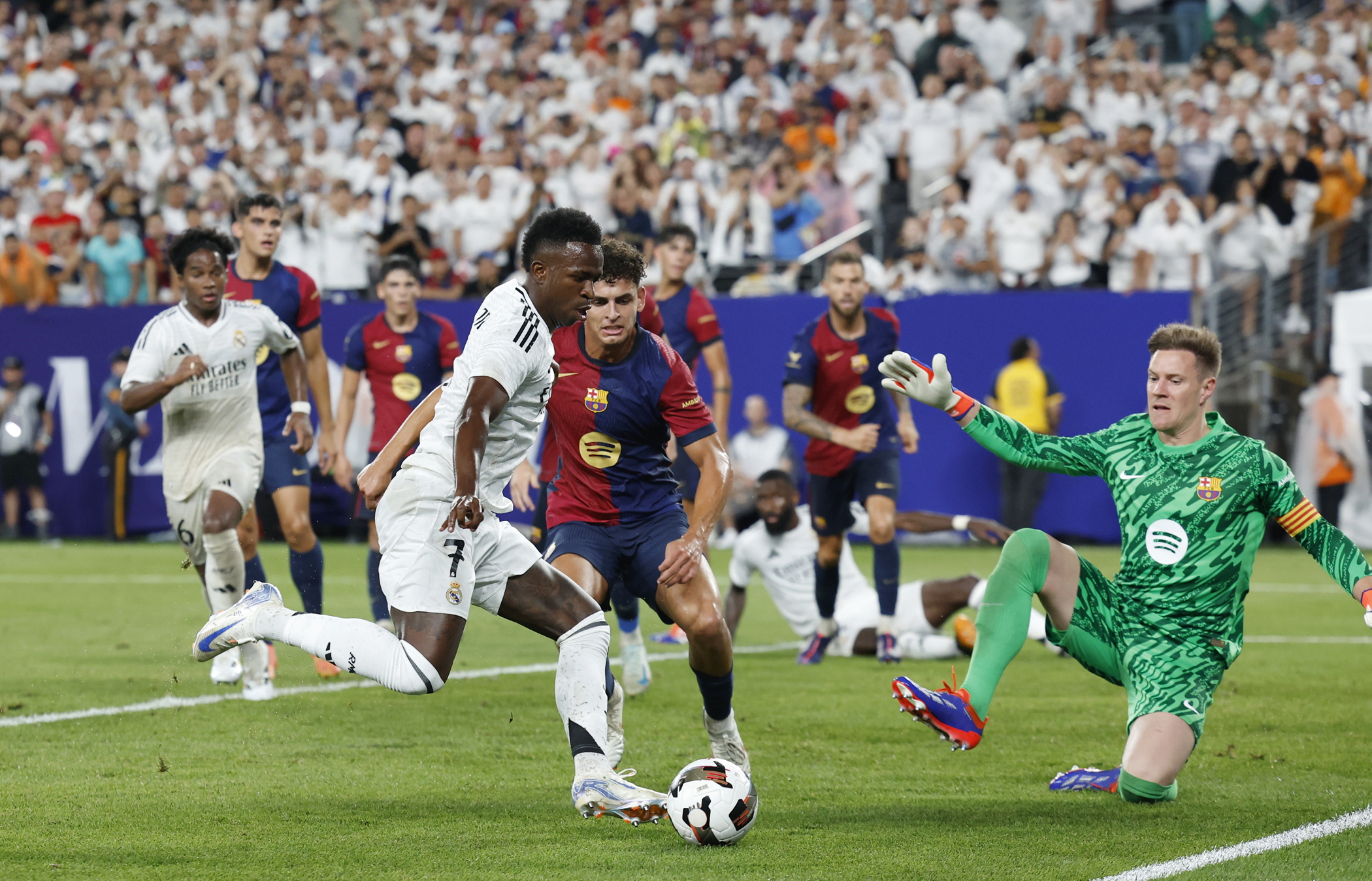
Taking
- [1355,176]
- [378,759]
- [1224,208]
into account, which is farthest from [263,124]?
[378,759]

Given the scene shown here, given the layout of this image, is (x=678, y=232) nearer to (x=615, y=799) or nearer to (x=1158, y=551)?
(x=1158, y=551)

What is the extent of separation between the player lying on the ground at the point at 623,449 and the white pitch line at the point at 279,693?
6.41 feet

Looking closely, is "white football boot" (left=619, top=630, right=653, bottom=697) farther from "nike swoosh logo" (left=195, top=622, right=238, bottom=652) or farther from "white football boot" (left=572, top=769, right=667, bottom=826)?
"nike swoosh logo" (left=195, top=622, right=238, bottom=652)

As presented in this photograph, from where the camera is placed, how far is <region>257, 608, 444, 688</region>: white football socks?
5125mm

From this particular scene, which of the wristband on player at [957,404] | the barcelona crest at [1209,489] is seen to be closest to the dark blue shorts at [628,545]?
the wristband on player at [957,404]

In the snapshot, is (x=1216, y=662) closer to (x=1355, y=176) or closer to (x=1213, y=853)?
(x=1213, y=853)

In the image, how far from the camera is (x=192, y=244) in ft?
26.3

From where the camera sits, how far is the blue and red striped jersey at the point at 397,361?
10289mm

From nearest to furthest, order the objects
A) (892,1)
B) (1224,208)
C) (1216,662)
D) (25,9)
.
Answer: (1216,662), (1224,208), (892,1), (25,9)

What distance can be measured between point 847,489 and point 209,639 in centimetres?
544

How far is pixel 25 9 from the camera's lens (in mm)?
25281

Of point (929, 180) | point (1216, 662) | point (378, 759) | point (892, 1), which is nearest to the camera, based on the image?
point (1216, 662)

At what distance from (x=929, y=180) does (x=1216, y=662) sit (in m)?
14.1

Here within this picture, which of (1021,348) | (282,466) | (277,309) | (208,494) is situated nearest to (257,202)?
(277,309)
